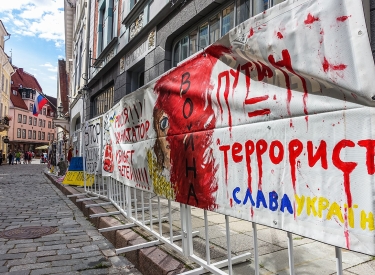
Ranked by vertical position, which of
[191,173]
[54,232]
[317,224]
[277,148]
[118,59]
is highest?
[118,59]

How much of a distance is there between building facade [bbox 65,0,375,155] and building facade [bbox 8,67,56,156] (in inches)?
1613

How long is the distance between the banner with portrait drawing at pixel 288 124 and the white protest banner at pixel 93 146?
3.81m

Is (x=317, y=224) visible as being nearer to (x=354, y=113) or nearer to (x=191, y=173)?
(x=354, y=113)

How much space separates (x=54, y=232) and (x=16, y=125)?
187 feet

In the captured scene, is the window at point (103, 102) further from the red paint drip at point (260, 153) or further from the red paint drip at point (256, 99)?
the red paint drip at point (260, 153)

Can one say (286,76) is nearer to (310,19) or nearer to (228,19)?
(310,19)

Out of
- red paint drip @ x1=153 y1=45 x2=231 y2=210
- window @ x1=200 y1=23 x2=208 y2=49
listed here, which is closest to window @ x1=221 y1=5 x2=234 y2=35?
window @ x1=200 y1=23 x2=208 y2=49

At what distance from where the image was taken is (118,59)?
11.5m

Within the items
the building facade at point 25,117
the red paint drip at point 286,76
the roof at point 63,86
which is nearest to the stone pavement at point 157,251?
the red paint drip at point 286,76

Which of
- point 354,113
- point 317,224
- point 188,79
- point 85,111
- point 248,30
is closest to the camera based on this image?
point 354,113

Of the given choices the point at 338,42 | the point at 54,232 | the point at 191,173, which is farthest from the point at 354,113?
the point at 54,232

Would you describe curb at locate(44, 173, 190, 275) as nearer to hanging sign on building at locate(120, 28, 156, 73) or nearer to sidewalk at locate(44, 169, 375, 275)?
sidewalk at locate(44, 169, 375, 275)

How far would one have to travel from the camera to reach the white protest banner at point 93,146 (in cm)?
635

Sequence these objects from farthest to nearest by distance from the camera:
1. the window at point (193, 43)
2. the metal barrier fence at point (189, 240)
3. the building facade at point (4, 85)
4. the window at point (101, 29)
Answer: the building facade at point (4, 85)
the window at point (101, 29)
the window at point (193, 43)
the metal barrier fence at point (189, 240)
